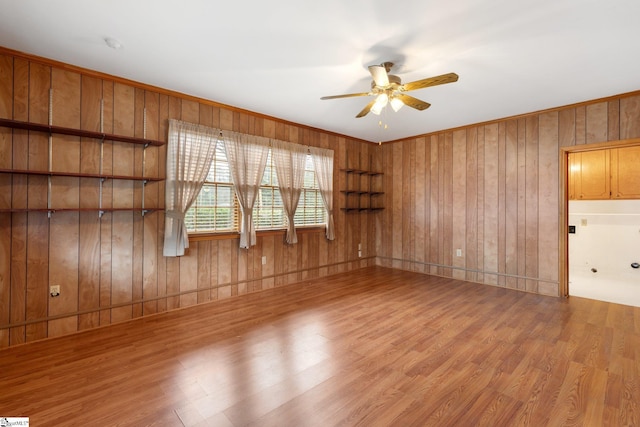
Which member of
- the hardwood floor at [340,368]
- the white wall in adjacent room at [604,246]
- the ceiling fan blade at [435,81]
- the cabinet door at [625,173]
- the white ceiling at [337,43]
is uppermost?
the white ceiling at [337,43]

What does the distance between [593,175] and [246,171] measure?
6.44 metres

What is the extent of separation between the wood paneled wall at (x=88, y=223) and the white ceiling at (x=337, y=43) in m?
0.27

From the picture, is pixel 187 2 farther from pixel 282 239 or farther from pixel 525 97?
pixel 525 97

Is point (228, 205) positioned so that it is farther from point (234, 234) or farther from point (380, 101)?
point (380, 101)

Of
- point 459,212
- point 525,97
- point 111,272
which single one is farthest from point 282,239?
point 525,97

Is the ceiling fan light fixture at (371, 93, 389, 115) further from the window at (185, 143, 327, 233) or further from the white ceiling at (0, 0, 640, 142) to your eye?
the window at (185, 143, 327, 233)

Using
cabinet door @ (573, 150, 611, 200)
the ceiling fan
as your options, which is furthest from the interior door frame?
the ceiling fan

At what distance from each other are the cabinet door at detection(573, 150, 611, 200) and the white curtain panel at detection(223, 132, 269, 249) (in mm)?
5863

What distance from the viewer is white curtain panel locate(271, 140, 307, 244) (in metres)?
4.62

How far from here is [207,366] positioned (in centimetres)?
234

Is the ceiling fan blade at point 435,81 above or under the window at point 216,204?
above

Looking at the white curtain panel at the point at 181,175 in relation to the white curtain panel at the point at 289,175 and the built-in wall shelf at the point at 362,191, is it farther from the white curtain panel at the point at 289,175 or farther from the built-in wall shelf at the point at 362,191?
the built-in wall shelf at the point at 362,191

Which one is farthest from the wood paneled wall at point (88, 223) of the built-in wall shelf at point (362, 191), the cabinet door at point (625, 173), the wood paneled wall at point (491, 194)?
the cabinet door at point (625, 173)

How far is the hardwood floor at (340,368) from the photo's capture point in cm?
181
